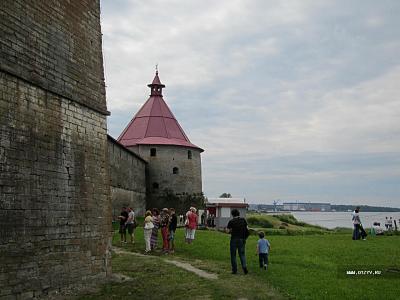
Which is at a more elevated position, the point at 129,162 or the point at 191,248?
the point at 129,162

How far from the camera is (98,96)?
11.9 m

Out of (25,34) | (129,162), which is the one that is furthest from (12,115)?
(129,162)

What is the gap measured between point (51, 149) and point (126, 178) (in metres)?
21.0

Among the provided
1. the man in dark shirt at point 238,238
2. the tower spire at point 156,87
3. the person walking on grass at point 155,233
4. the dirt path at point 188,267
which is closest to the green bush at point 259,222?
the tower spire at point 156,87

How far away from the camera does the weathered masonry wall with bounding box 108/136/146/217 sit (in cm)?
2745

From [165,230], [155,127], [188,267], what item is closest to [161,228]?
[165,230]

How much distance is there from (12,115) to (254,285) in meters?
6.08

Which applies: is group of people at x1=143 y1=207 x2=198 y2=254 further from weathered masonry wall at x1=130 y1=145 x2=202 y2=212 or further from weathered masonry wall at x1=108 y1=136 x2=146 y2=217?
weathered masonry wall at x1=130 y1=145 x2=202 y2=212

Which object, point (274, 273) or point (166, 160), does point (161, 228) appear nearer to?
point (274, 273)

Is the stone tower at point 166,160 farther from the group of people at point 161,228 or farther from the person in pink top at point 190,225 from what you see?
the group of people at point 161,228

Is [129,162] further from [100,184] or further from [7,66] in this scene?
[7,66]

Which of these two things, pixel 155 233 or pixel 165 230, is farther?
pixel 155 233

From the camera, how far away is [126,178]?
101 feet

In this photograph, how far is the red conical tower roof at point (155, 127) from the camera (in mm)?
38312
